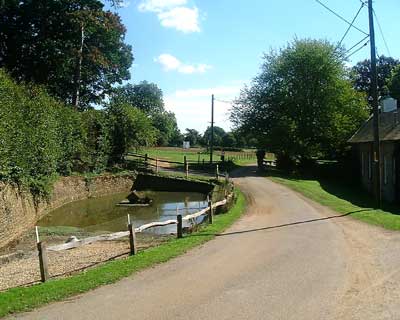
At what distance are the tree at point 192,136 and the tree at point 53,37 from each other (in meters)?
95.5

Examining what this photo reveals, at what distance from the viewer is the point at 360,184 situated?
41.1 meters

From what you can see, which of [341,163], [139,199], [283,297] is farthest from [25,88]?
[341,163]

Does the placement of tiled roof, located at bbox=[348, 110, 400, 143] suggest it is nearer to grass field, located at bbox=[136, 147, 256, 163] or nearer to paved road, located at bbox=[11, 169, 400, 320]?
paved road, located at bbox=[11, 169, 400, 320]

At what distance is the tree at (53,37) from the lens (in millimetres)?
43938

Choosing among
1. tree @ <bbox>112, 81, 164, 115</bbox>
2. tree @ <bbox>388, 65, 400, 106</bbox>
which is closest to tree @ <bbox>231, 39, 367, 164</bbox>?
tree @ <bbox>388, 65, 400, 106</bbox>

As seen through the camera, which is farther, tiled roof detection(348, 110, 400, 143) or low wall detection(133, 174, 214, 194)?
low wall detection(133, 174, 214, 194)

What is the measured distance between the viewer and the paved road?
8.88 m

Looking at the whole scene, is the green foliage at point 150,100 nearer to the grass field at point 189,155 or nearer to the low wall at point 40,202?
the grass field at point 189,155

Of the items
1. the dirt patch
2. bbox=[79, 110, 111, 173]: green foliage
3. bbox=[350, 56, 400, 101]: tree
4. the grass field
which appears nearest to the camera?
the dirt patch

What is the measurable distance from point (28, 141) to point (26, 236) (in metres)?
6.82

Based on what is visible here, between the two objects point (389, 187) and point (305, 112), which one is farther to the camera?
point (305, 112)

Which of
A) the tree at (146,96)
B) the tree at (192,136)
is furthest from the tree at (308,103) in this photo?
the tree at (192,136)

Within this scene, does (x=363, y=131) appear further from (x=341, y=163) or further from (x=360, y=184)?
(x=341, y=163)

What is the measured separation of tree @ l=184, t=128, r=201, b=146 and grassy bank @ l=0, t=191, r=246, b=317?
5001 inches
